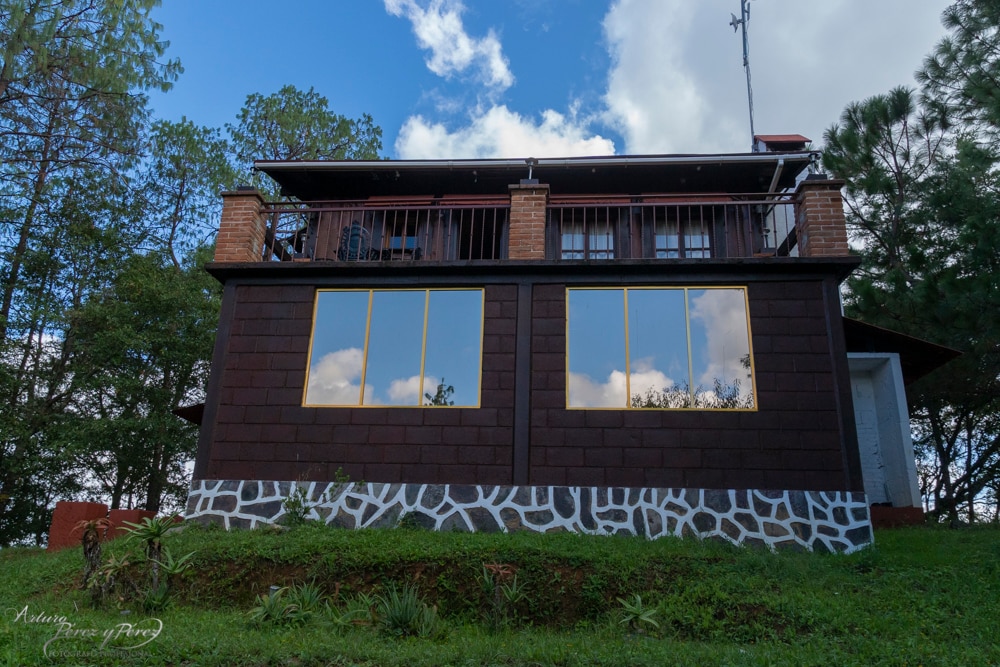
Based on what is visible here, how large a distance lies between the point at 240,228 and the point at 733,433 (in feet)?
21.1

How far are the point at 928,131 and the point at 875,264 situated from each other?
2465 millimetres

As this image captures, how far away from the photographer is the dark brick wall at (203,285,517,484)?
8.20m

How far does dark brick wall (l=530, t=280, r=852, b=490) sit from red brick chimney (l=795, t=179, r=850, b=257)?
655mm

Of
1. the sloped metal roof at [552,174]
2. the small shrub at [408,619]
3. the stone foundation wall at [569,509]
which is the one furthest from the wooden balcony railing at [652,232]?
the small shrub at [408,619]

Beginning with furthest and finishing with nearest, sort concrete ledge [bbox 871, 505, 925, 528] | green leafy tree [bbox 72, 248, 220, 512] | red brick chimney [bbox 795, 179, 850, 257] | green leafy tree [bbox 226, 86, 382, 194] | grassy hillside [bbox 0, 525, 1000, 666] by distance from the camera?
green leafy tree [bbox 226, 86, 382, 194] < green leafy tree [bbox 72, 248, 220, 512] < concrete ledge [bbox 871, 505, 925, 528] < red brick chimney [bbox 795, 179, 850, 257] < grassy hillside [bbox 0, 525, 1000, 666]

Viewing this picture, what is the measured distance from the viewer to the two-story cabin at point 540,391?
25.8 feet

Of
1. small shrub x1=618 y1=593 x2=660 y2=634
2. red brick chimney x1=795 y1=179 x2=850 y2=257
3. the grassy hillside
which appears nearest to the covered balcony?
red brick chimney x1=795 y1=179 x2=850 y2=257

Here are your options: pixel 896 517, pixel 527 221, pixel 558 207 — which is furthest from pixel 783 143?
pixel 896 517

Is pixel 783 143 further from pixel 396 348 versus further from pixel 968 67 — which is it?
pixel 396 348

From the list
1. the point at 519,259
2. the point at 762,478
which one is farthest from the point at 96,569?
the point at 762,478

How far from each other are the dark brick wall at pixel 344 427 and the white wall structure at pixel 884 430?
509 centimetres

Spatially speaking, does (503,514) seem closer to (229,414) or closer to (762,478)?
(762,478)

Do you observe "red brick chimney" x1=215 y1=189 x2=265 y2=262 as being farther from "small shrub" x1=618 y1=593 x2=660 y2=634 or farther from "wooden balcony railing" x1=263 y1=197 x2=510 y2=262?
"small shrub" x1=618 y1=593 x2=660 y2=634

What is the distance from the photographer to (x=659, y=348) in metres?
8.47
